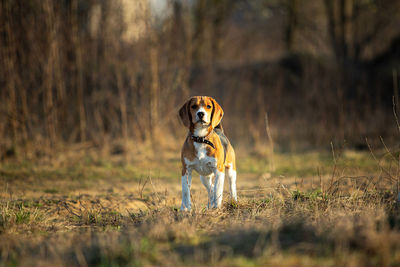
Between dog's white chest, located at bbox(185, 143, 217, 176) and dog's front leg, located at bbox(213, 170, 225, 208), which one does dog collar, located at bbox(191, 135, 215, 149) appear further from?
dog's front leg, located at bbox(213, 170, 225, 208)

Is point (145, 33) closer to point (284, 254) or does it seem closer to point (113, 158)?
point (113, 158)

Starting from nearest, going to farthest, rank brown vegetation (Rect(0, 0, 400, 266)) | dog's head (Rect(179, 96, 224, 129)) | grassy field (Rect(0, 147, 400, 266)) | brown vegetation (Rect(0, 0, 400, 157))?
grassy field (Rect(0, 147, 400, 266))
brown vegetation (Rect(0, 0, 400, 266))
dog's head (Rect(179, 96, 224, 129))
brown vegetation (Rect(0, 0, 400, 157))

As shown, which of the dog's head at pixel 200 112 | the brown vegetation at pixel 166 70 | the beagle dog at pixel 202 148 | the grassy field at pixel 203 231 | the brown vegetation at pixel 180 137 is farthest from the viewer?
the brown vegetation at pixel 166 70

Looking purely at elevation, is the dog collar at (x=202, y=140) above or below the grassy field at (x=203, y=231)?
above

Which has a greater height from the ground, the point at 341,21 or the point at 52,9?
the point at 341,21

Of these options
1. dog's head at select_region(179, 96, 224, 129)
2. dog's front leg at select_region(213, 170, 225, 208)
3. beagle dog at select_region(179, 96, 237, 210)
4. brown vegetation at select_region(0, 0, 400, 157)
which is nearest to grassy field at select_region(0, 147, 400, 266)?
dog's front leg at select_region(213, 170, 225, 208)

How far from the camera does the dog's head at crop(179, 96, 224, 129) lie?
478 centimetres

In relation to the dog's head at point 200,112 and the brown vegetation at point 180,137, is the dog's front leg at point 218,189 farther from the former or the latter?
the dog's head at point 200,112

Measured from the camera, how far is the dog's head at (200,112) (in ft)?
15.7

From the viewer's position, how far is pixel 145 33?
11656 mm

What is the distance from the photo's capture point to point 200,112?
4738 millimetres

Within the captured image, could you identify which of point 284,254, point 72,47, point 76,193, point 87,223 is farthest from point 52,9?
point 284,254

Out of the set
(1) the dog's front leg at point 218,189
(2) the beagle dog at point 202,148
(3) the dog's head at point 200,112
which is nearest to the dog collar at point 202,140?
(2) the beagle dog at point 202,148

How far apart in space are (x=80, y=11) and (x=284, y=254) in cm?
1334
